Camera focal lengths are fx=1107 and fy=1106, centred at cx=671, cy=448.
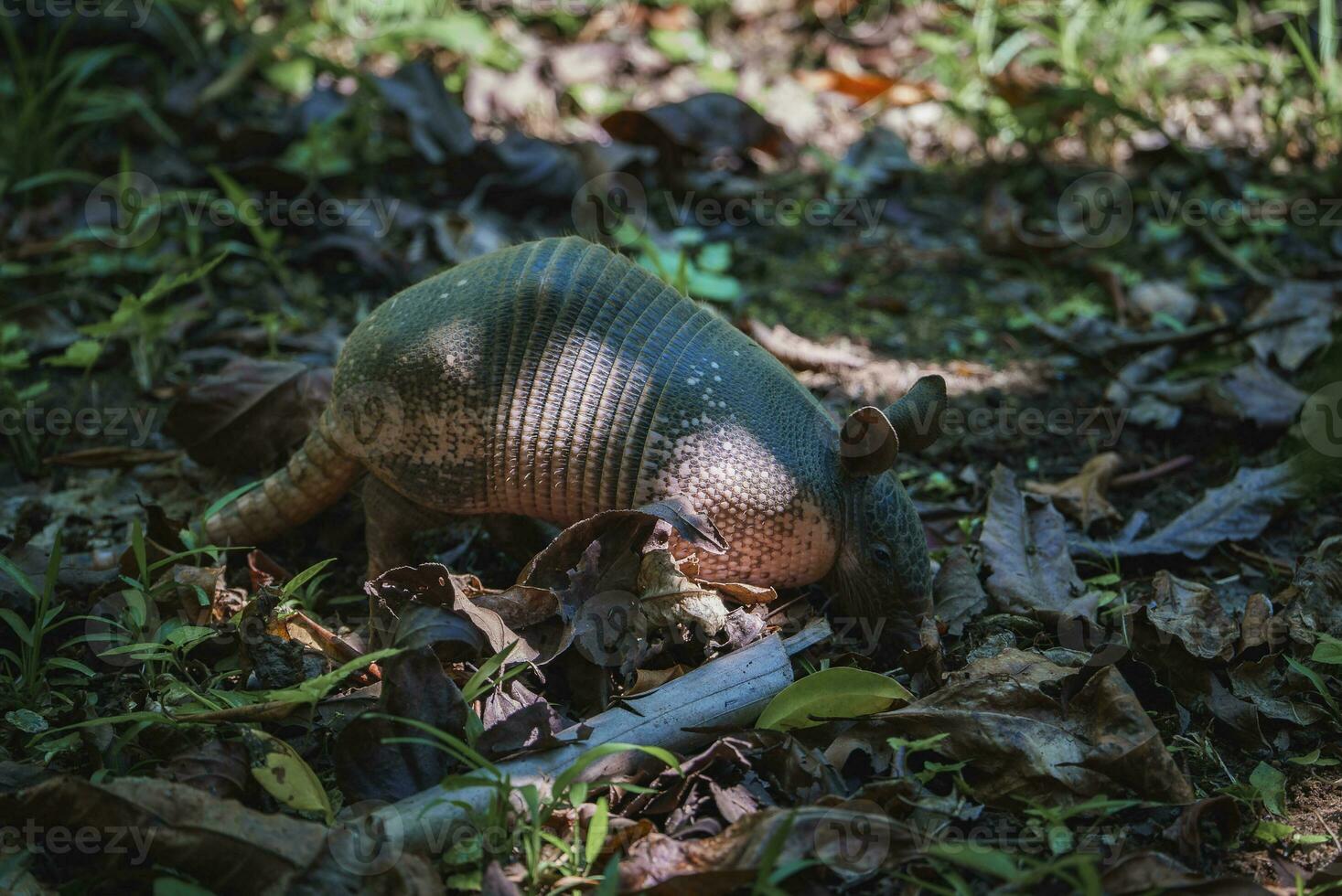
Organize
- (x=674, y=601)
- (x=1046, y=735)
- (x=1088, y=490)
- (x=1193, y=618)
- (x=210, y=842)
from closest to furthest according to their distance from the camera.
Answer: (x=210, y=842) < (x=1046, y=735) < (x=674, y=601) < (x=1193, y=618) < (x=1088, y=490)

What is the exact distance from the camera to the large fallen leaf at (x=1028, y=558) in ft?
12.5

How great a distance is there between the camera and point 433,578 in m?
3.32

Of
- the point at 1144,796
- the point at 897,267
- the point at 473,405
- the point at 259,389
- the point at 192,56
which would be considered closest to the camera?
the point at 1144,796

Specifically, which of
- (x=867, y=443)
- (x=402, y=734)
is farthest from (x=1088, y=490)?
(x=402, y=734)

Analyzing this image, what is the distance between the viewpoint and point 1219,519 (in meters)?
4.24

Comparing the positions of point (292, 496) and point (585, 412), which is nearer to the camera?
point (585, 412)

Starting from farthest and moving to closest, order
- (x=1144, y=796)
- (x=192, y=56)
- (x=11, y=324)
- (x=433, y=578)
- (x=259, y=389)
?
(x=192, y=56)
(x=11, y=324)
(x=259, y=389)
(x=433, y=578)
(x=1144, y=796)

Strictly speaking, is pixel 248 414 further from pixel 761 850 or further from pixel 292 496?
pixel 761 850

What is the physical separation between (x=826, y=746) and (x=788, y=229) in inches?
157

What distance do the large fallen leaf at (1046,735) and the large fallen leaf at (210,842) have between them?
1448 mm

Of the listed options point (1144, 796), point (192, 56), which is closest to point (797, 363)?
point (1144, 796)

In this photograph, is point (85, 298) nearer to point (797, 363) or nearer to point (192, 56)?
point (192, 56)

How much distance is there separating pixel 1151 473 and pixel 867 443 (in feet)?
5.59

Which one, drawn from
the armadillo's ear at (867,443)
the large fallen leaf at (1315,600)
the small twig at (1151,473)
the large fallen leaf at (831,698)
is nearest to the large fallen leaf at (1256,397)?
the small twig at (1151,473)
